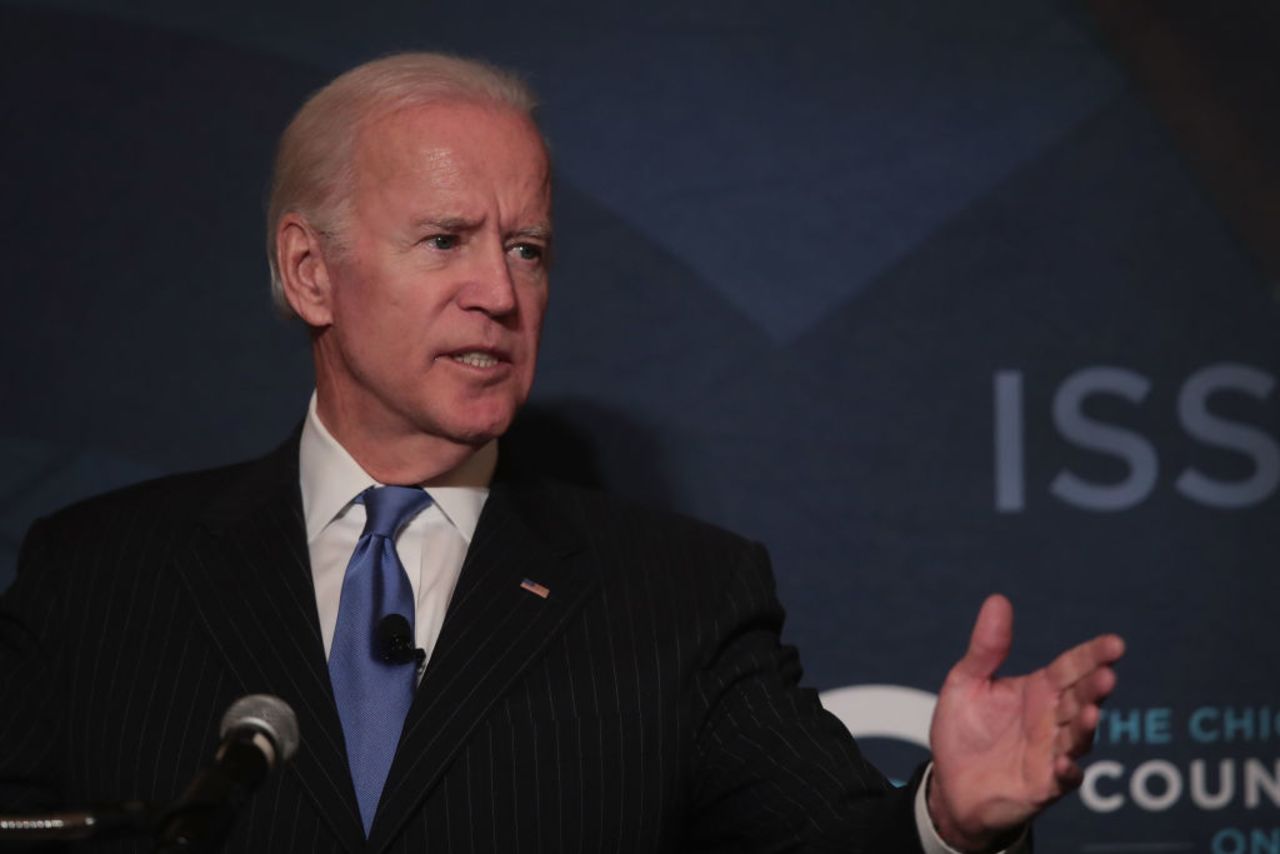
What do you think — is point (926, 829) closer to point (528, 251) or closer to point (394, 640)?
point (394, 640)

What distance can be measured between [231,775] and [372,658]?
2.60ft

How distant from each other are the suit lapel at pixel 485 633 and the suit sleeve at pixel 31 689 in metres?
0.49

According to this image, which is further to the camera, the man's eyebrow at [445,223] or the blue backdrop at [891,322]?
the blue backdrop at [891,322]

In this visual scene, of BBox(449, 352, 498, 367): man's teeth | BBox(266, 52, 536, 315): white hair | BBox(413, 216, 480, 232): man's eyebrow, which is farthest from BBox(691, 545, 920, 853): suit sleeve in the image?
BBox(266, 52, 536, 315): white hair

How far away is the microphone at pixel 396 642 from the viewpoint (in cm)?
206

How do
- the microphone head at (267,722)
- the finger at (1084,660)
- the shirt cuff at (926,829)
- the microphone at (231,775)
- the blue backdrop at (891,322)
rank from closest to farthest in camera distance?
the microphone at (231,775), the microphone head at (267,722), the finger at (1084,660), the shirt cuff at (926,829), the blue backdrop at (891,322)

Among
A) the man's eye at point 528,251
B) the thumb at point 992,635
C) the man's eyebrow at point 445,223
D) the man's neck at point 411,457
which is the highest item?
the man's eye at point 528,251

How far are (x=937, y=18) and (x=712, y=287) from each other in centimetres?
58

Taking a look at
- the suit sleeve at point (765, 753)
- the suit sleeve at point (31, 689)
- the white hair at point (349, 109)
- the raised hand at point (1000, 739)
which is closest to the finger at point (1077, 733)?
the raised hand at point (1000, 739)

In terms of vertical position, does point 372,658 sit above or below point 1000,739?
above

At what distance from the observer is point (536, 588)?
7.23 feet

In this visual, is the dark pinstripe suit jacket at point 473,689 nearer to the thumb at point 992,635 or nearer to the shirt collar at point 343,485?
the shirt collar at point 343,485

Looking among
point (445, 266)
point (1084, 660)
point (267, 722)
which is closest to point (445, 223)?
point (445, 266)

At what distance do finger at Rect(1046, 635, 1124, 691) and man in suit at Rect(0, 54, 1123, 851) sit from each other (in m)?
0.42
